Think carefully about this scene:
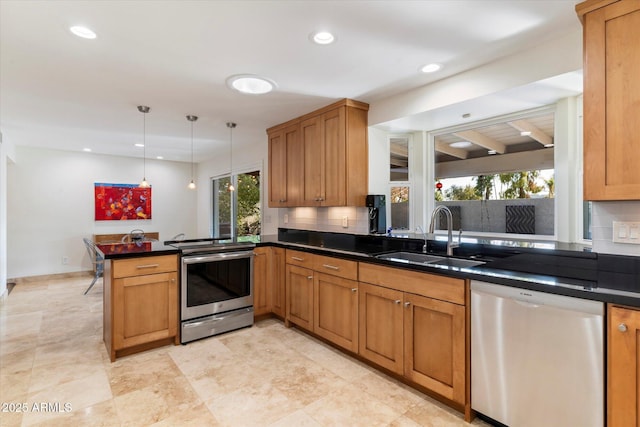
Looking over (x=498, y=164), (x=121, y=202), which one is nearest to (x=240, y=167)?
(x=121, y=202)

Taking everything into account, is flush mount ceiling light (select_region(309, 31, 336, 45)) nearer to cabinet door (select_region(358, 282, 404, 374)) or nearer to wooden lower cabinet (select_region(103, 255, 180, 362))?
cabinet door (select_region(358, 282, 404, 374))

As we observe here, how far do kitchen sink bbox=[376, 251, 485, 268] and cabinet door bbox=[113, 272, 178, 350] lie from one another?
1928mm

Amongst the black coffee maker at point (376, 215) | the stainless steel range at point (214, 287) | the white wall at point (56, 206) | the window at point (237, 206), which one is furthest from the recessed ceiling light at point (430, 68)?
the white wall at point (56, 206)

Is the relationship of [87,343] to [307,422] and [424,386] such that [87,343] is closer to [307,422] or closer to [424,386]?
[307,422]

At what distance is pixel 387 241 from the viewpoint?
2994mm

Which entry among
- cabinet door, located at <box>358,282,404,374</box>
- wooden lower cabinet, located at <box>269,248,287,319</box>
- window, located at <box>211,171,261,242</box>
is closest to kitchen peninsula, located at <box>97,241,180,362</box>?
wooden lower cabinet, located at <box>269,248,287,319</box>

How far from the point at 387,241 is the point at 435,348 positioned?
114 centimetres

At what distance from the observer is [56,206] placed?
19.0ft

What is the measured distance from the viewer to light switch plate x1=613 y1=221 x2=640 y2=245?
5.79 feet

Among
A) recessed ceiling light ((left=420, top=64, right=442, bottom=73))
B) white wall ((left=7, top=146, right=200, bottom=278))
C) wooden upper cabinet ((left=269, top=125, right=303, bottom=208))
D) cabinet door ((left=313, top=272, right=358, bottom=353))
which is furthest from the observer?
white wall ((left=7, top=146, right=200, bottom=278))

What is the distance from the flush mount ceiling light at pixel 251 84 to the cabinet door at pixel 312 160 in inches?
30.3

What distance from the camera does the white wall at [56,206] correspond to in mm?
5449

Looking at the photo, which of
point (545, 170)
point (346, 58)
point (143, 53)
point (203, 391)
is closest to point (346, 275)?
point (203, 391)

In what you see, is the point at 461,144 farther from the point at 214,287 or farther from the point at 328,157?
the point at 214,287
